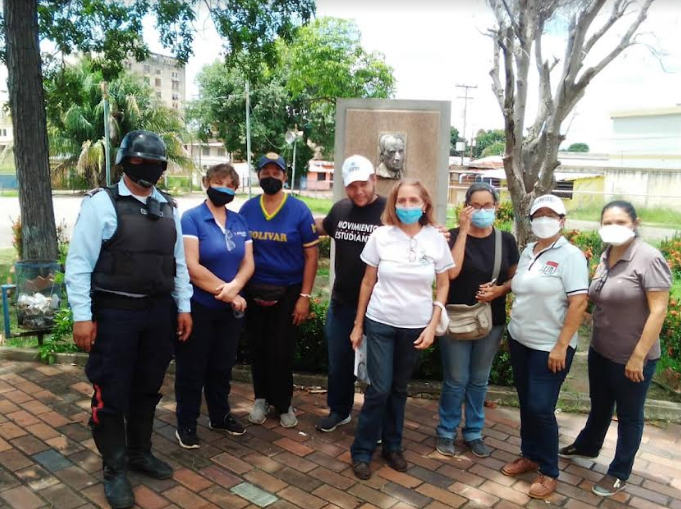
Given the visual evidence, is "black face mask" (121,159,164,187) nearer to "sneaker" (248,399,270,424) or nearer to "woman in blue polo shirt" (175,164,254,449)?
"woman in blue polo shirt" (175,164,254,449)

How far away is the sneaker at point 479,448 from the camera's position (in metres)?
3.82

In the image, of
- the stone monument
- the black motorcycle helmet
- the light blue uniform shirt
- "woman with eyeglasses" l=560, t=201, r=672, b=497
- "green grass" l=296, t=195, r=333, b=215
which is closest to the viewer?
the light blue uniform shirt

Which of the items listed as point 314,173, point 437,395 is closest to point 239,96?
point 314,173

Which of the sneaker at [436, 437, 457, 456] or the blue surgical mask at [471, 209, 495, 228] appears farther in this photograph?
the sneaker at [436, 437, 457, 456]

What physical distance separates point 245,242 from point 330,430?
57.4 inches

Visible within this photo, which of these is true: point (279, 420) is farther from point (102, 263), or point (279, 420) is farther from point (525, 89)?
point (525, 89)

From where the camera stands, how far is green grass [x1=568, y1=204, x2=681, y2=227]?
15109mm

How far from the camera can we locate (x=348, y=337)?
3967 mm

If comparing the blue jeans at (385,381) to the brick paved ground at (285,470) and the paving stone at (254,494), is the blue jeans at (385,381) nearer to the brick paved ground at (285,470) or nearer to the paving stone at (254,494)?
the brick paved ground at (285,470)

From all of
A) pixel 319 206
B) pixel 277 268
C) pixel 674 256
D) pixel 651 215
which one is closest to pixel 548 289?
pixel 277 268

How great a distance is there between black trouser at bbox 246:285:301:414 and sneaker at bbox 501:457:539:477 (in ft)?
5.06

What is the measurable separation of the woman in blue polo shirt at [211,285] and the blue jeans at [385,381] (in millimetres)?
900

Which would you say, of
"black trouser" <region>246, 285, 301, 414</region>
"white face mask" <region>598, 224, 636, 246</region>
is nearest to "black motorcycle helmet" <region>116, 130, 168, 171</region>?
"black trouser" <region>246, 285, 301, 414</region>

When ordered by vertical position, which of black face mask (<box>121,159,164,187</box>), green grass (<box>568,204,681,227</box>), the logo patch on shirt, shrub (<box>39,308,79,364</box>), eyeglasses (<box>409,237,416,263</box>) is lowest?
shrub (<box>39,308,79,364</box>)
